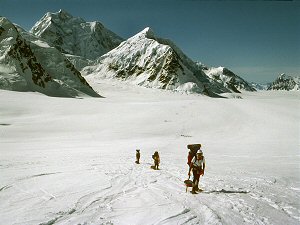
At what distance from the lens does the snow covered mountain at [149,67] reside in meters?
110

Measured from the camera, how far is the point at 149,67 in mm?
119625

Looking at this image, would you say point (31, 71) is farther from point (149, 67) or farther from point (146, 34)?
point (146, 34)

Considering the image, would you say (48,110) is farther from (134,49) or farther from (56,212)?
(134,49)

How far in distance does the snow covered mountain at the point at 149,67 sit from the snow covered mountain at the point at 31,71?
35772 millimetres

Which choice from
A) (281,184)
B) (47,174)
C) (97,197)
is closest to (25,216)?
(97,197)

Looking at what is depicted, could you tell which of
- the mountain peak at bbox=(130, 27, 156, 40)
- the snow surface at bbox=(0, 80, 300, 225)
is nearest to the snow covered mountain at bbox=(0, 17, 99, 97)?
the snow surface at bbox=(0, 80, 300, 225)

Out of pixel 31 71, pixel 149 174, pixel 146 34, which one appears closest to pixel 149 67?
pixel 146 34

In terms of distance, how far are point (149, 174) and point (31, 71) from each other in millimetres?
66503

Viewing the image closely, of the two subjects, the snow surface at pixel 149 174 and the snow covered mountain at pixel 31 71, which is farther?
the snow covered mountain at pixel 31 71

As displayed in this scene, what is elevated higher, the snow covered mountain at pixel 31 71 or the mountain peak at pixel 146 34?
the mountain peak at pixel 146 34

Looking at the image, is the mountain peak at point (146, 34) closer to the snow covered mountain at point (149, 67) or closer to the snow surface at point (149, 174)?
the snow covered mountain at point (149, 67)

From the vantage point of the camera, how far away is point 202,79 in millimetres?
144500

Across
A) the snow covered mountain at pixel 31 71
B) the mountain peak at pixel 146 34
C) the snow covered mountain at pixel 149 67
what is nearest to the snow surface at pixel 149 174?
the snow covered mountain at pixel 31 71

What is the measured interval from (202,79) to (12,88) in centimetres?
10005
